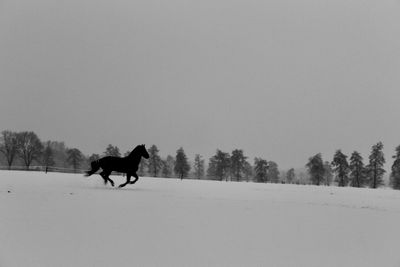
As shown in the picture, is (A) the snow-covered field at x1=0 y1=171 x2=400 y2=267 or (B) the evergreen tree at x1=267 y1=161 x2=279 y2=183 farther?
(B) the evergreen tree at x1=267 y1=161 x2=279 y2=183

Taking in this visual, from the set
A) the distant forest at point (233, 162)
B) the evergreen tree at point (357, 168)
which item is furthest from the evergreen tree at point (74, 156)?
the evergreen tree at point (357, 168)

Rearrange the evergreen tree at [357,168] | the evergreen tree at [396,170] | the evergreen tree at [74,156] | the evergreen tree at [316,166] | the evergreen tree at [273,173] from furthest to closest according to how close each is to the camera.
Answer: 1. the evergreen tree at [273,173]
2. the evergreen tree at [74,156]
3. the evergreen tree at [316,166]
4. the evergreen tree at [357,168]
5. the evergreen tree at [396,170]

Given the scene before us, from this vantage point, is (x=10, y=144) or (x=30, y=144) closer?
(x=30, y=144)

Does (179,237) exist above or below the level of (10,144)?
below

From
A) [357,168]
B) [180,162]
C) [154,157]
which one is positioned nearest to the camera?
[357,168]

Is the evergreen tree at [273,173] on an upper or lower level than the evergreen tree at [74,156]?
lower

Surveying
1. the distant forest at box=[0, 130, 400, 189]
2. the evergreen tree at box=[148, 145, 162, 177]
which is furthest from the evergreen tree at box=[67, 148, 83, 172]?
the evergreen tree at box=[148, 145, 162, 177]

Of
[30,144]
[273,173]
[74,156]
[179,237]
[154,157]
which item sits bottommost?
[273,173]

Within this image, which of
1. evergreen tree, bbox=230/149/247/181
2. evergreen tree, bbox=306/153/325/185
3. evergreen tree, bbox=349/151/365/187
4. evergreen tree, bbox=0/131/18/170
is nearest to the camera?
evergreen tree, bbox=349/151/365/187

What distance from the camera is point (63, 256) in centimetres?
572

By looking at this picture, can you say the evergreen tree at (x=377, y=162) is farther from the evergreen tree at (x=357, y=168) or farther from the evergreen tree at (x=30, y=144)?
the evergreen tree at (x=30, y=144)

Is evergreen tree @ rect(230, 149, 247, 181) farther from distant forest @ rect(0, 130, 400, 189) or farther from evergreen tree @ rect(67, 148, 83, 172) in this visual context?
evergreen tree @ rect(67, 148, 83, 172)

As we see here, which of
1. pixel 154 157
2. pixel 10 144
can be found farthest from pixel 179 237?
pixel 10 144

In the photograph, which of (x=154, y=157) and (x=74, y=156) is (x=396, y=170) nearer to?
(x=154, y=157)
